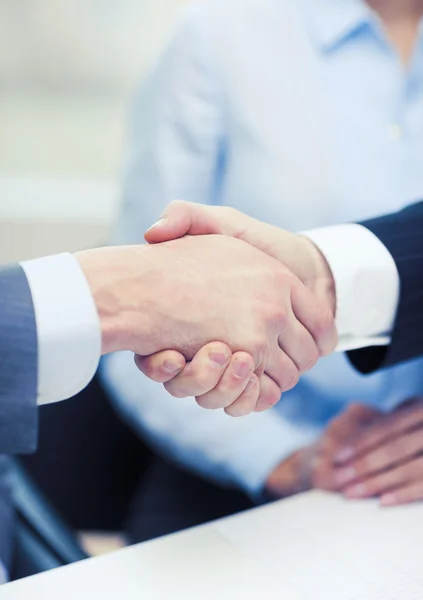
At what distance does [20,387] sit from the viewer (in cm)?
55

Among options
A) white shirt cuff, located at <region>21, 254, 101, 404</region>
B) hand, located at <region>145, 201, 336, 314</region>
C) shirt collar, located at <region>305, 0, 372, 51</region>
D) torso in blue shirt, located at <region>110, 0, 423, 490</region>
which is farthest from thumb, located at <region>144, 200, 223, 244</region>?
shirt collar, located at <region>305, 0, 372, 51</region>

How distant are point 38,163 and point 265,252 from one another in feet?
3.92

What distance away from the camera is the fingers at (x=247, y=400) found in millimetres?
673

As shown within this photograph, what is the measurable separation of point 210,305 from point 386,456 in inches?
10.5

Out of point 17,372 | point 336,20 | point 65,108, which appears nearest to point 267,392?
point 17,372

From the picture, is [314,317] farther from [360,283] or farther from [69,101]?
[69,101]

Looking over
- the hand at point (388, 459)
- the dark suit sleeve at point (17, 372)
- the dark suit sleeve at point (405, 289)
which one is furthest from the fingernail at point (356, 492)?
the dark suit sleeve at point (17, 372)

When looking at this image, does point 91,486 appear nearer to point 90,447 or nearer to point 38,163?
point 90,447

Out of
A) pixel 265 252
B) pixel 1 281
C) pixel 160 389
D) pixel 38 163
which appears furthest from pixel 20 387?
pixel 38 163

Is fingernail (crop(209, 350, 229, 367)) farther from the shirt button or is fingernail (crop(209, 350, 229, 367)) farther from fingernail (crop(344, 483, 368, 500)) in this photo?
the shirt button

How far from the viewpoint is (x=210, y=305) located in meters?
0.67

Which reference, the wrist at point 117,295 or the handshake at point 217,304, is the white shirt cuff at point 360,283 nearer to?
the handshake at point 217,304

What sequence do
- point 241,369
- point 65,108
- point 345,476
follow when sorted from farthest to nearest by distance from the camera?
1. point 65,108
2. point 345,476
3. point 241,369

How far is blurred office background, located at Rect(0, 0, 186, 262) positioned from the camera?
1739 mm
